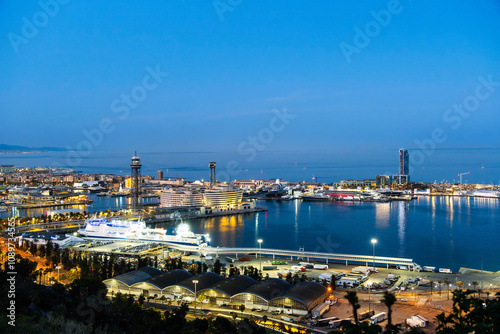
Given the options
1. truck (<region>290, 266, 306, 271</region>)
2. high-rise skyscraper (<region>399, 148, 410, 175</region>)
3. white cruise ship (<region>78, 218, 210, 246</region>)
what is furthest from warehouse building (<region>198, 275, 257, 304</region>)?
high-rise skyscraper (<region>399, 148, 410, 175</region>)

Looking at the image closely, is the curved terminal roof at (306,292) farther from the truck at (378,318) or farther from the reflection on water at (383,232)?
the reflection on water at (383,232)

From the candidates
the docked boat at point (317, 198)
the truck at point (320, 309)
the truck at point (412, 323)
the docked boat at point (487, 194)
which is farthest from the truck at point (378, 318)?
the docked boat at point (487, 194)

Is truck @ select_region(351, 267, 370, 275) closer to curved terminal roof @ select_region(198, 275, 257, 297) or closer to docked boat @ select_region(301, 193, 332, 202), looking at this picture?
curved terminal roof @ select_region(198, 275, 257, 297)

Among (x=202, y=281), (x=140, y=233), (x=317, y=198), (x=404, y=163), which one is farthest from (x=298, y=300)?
(x=404, y=163)

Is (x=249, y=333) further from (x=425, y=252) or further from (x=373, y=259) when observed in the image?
(x=425, y=252)

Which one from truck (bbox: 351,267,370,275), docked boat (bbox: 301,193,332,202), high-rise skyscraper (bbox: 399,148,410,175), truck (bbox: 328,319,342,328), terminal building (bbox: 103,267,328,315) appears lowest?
truck (bbox: 328,319,342,328)

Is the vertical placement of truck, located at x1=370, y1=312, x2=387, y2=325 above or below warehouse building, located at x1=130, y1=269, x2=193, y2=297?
below
